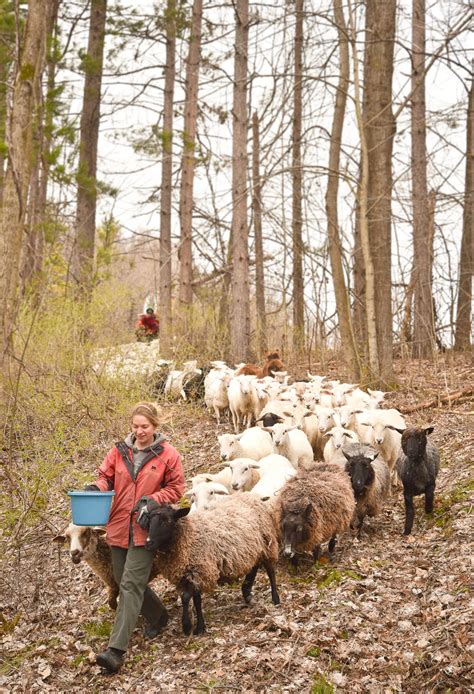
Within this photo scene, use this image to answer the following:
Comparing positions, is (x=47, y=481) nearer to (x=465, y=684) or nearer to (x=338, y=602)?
(x=338, y=602)

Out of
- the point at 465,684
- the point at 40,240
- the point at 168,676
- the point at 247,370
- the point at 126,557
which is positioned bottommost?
the point at 168,676

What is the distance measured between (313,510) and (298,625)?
137 centimetres

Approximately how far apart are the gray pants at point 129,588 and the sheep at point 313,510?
1499 millimetres

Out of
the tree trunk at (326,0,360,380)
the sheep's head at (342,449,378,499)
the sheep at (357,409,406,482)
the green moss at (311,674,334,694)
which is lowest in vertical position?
the green moss at (311,674,334,694)

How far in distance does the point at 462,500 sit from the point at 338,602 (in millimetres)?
2688

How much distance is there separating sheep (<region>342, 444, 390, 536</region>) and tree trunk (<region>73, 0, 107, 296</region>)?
403 inches

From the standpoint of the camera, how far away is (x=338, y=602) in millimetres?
6469

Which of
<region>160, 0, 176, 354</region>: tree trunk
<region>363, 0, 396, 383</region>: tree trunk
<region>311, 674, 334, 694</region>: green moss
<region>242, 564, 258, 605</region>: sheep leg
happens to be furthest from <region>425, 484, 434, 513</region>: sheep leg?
<region>160, 0, 176, 354</region>: tree trunk

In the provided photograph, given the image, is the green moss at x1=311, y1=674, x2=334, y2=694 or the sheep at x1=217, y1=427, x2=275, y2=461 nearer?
the green moss at x1=311, y1=674, x2=334, y2=694

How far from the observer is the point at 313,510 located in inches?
288

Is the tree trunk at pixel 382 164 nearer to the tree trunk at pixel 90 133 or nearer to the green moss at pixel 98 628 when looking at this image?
the tree trunk at pixel 90 133

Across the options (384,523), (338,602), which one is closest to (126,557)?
(338,602)

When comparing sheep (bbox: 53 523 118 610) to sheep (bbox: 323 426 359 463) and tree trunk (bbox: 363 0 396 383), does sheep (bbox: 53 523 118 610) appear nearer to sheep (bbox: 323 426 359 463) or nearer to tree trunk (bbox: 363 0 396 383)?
sheep (bbox: 323 426 359 463)

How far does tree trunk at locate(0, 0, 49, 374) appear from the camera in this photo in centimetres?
912
